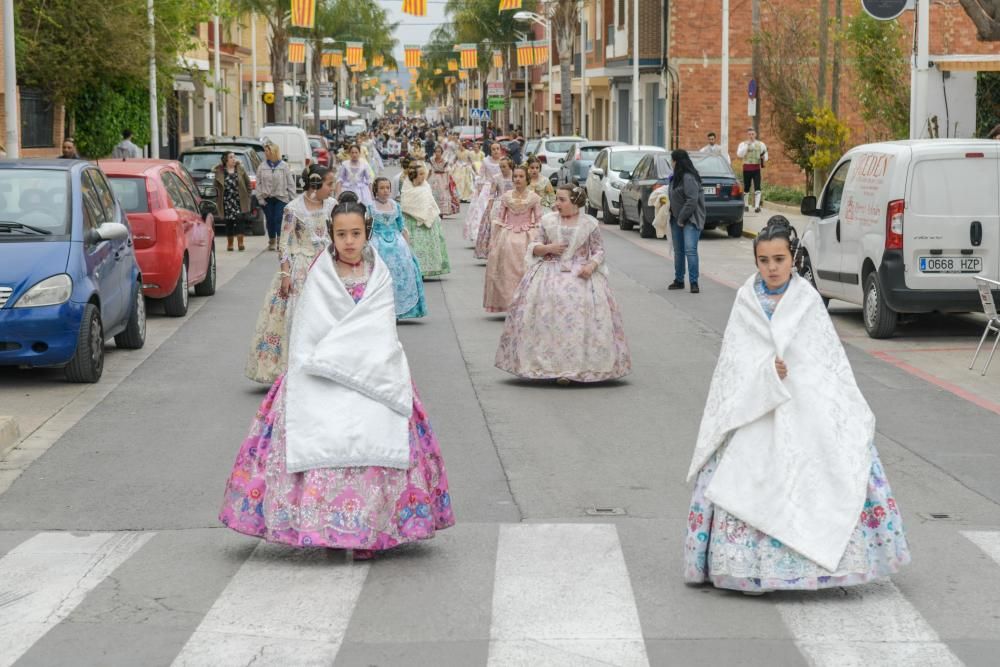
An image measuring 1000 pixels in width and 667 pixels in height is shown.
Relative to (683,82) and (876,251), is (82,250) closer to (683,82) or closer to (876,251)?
(876,251)

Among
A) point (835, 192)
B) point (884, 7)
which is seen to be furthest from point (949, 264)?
point (884, 7)

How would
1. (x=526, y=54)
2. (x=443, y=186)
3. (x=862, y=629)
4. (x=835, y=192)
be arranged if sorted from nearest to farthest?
(x=862, y=629)
(x=835, y=192)
(x=443, y=186)
(x=526, y=54)

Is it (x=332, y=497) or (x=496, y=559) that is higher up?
(x=332, y=497)

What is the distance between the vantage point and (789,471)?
634cm

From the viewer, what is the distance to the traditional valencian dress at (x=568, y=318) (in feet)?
40.7

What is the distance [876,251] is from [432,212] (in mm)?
6480

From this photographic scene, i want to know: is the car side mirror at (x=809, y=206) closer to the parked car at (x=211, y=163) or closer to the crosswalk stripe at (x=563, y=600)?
the crosswalk stripe at (x=563, y=600)

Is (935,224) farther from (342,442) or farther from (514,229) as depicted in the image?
(342,442)

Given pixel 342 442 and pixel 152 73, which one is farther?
pixel 152 73

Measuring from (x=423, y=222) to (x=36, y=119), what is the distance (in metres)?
16.5

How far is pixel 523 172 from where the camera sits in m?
16.0

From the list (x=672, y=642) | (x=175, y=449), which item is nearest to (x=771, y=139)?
(x=175, y=449)

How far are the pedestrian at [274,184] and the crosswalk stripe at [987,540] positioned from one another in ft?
57.9

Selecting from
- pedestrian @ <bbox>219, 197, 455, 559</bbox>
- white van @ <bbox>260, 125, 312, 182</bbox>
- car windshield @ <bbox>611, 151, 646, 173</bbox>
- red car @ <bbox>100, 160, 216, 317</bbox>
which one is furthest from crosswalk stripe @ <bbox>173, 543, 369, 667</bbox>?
white van @ <bbox>260, 125, 312, 182</bbox>
